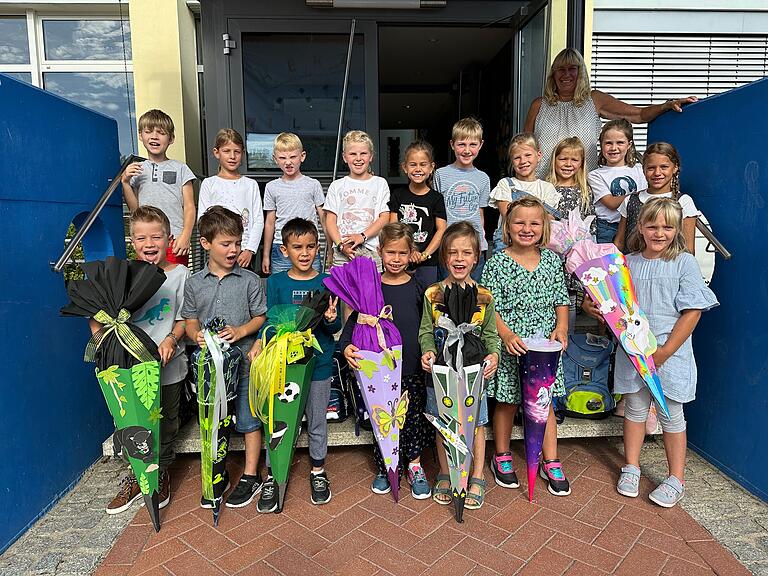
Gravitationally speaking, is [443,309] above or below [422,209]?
below

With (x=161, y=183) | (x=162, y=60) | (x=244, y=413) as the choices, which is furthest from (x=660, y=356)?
(x=162, y=60)

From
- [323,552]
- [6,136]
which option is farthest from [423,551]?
[6,136]

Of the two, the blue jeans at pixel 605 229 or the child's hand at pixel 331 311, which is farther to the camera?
the blue jeans at pixel 605 229

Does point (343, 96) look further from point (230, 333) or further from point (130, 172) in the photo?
point (230, 333)

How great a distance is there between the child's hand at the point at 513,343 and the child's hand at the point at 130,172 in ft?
8.15

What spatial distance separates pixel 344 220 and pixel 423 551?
200 centimetres

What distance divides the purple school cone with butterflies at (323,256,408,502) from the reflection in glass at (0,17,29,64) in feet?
18.8

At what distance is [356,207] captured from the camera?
358 cm

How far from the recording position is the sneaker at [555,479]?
2963 mm

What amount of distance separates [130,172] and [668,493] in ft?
11.7

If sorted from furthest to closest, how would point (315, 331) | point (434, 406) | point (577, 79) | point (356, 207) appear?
point (577, 79), point (356, 207), point (315, 331), point (434, 406)

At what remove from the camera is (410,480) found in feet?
9.80

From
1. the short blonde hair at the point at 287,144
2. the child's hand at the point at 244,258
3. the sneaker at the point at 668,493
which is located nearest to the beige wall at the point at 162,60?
the short blonde hair at the point at 287,144

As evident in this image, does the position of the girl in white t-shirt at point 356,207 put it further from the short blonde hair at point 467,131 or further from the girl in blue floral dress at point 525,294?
the girl in blue floral dress at point 525,294
